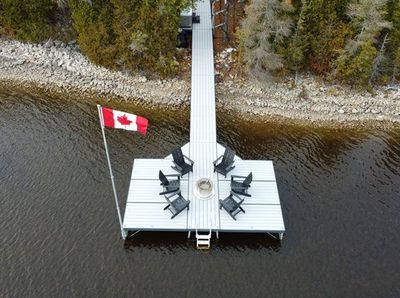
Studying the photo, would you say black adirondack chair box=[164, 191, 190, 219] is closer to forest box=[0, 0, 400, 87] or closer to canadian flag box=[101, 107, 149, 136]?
canadian flag box=[101, 107, 149, 136]

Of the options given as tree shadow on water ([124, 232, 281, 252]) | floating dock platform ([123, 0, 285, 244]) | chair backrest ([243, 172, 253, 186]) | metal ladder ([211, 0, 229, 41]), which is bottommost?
tree shadow on water ([124, 232, 281, 252])

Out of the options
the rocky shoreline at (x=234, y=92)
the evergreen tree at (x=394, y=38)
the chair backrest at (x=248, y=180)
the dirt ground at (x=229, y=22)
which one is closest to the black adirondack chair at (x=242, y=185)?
the chair backrest at (x=248, y=180)

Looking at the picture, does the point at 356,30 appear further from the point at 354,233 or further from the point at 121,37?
the point at 121,37

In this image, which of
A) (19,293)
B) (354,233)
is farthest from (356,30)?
(19,293)

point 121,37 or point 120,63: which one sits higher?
point 121,37

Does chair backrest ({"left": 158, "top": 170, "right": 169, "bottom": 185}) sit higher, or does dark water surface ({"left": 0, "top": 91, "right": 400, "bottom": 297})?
chair backrest ({"left": 158, "top": 170, "right": 169, "bottom": 185})

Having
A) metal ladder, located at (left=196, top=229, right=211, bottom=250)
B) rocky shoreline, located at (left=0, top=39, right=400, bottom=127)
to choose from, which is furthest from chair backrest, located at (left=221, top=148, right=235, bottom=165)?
rocky shoreline, located at (left=0, top=39, right=400, bottom=127)

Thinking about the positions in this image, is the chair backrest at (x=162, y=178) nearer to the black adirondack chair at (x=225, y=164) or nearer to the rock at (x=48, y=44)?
the black adirondack chair at (x=225, y=164)
